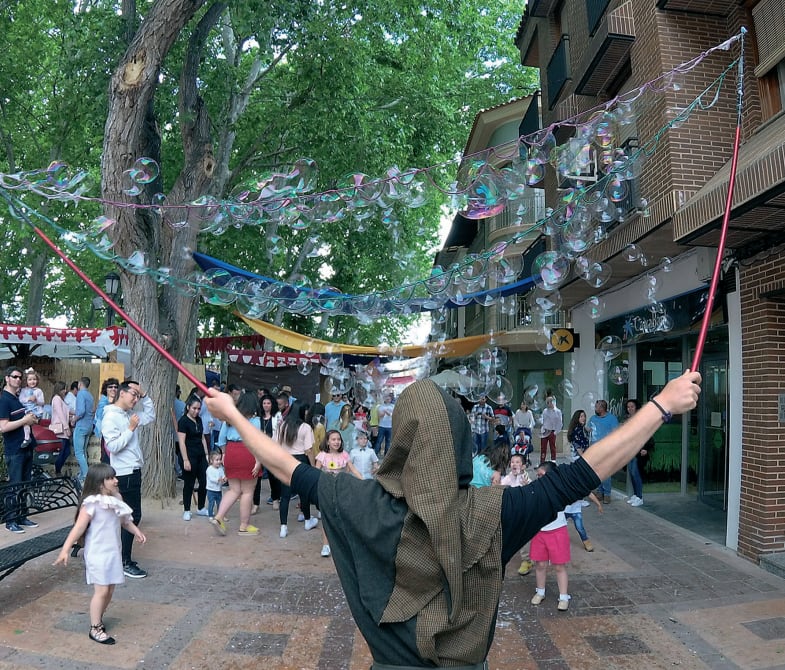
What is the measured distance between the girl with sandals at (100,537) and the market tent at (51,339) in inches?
446

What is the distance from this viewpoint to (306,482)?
1946 mm

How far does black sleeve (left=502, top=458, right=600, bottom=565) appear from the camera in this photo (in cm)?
175

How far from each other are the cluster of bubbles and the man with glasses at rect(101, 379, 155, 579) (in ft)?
4.75

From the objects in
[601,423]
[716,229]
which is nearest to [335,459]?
[601,423]

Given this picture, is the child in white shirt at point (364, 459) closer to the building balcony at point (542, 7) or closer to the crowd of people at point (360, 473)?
the crowd of people at point (360, 473)

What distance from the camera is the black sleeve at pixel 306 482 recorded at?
1.92 m

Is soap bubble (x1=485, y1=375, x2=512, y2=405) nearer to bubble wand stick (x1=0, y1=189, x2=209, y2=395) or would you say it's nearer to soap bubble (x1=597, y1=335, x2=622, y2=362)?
soap bubble (x1=597, y1=335, x2=622, y2=362)

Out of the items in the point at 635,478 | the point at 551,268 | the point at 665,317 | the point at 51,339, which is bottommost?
the point at 635,478

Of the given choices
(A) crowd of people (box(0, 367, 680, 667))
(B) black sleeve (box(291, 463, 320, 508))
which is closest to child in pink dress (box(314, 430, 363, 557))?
(A) crowd of people (box(0, 367, 680, 667))

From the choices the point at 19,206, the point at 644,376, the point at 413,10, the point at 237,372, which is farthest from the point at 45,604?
the point at 237,372

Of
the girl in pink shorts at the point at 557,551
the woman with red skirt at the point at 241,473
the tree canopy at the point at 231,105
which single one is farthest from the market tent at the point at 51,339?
the girl in pink shorts at the point at 557,551

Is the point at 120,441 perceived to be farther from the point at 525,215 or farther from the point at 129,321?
the point at 525,215

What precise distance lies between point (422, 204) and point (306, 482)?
18.0 ft

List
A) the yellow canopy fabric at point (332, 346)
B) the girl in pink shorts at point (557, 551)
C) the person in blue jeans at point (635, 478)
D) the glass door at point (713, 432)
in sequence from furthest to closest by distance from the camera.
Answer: the yellow canopy fabric at point (332, 346) < the person in blue jeans at point (635, 478) < the glass door at point (713, 432) < the girl in pink shorts at point (557, 551)
